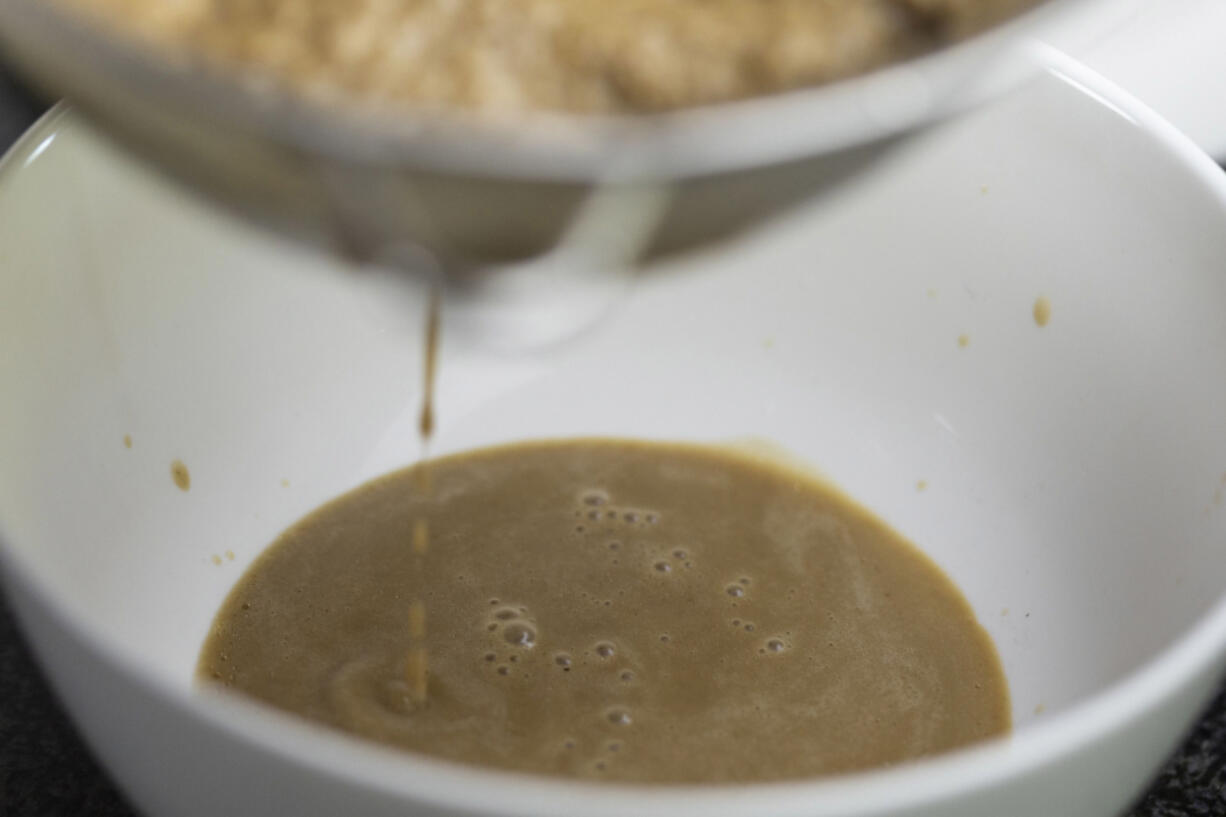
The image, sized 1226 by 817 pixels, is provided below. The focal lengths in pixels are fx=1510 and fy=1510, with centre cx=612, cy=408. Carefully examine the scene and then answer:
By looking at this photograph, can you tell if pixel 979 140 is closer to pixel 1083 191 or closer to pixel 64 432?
pixel 1083 191

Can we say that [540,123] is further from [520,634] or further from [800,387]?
[800,387]

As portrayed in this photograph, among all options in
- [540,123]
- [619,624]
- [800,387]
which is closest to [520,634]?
[619,624]

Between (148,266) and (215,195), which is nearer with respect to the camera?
(215,195)

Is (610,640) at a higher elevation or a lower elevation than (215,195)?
lower

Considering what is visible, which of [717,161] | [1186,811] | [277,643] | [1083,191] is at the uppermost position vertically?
[717,161]

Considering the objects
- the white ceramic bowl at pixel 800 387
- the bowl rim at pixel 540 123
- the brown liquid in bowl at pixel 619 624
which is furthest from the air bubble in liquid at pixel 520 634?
the bowl rim at pixel 540 123

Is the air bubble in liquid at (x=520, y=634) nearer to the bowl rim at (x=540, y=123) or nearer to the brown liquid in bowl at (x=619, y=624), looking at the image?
the brown liquid in bowl at (x=619, y=624)

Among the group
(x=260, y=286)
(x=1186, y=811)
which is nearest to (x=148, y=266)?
(x=260, y=286)
